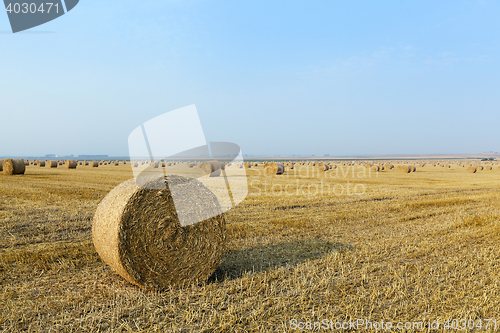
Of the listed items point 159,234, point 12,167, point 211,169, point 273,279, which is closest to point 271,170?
point 211,169

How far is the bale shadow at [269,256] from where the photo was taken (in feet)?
17.6

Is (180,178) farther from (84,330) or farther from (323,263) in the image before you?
(323,263)

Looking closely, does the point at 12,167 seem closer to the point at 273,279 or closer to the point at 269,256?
the point at 269,256

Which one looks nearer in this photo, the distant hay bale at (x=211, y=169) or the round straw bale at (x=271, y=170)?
the distant hay bale at (x=211, y=169)

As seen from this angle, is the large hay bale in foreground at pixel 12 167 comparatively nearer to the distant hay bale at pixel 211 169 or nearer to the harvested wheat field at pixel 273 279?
the distant hay bale at pixel 211 169

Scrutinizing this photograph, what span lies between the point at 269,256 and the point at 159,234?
2.27 metres

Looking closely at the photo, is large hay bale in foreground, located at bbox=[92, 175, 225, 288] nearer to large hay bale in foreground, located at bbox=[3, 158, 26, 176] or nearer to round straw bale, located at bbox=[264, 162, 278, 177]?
large hay bale in foreground, located at bbox=[3, 158, 26, 176]

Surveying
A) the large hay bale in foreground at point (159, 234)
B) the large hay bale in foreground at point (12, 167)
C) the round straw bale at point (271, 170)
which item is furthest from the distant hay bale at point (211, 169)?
the large hay bale in foreground at point (159, 234)

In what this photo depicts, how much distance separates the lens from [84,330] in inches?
138

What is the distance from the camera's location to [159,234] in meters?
4.85

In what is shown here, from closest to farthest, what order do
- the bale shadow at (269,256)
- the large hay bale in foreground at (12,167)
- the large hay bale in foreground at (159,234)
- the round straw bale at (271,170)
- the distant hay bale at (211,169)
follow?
the large hay bale in foreground at (159,234) → the bale shadow at (269,256) → the large hay bale in foreground at (12,167) → the distant hay bale at (211,169) → the round straw bale at (271,170)

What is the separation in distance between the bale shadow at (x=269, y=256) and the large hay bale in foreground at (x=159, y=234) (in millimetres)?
452

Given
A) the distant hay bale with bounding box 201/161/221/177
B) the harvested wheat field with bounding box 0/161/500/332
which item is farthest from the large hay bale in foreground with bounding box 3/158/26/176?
the harvested wheat field with bounding box 0/161/500/332

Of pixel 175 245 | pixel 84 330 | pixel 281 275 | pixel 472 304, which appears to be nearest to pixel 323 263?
pixel 281 275
